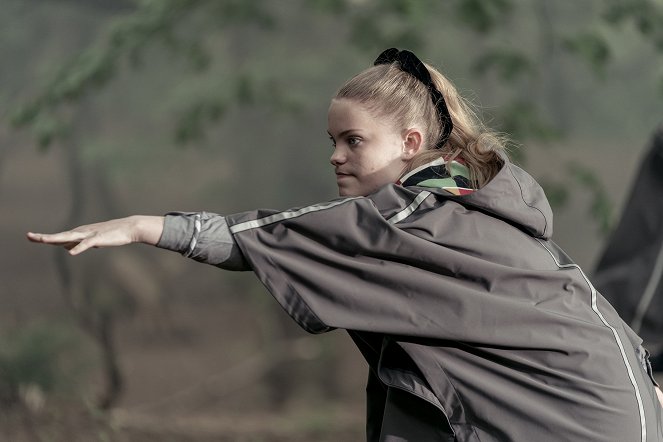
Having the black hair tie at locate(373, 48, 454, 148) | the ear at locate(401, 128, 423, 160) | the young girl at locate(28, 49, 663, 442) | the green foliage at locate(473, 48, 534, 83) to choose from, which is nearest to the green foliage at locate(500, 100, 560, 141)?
the green foliage at locate(473, 48, 534, 83)

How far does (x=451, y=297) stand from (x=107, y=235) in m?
0.69

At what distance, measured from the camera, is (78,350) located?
738 centimetres

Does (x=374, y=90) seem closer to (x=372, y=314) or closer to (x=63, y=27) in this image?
(x=372, y=314)

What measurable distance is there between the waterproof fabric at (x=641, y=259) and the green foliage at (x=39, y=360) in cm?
353

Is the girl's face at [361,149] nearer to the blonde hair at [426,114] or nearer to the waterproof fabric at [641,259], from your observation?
Answer: the blonde hair at [426,114]

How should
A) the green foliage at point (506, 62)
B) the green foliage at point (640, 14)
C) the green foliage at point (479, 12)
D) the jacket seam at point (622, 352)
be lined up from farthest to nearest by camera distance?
the green foliage at point (506, 62), the green foliage at point (640, 14), the green foliage at point (479, 12), the jacket seam at point (622, 352)

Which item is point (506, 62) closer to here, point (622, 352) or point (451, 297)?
point (622, 352)

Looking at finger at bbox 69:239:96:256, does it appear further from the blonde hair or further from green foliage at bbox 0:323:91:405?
green foliage at bbox 0:323:91:405

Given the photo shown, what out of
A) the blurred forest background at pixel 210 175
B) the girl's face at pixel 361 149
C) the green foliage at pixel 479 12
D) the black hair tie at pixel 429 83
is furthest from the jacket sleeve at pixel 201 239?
the blurred forest background at pixel 210 175

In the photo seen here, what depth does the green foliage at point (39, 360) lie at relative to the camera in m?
6.64

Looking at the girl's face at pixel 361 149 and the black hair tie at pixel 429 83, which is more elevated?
the black hair tie at pixel 429 83

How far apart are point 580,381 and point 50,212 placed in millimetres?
6469

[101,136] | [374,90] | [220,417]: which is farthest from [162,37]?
[374,90]

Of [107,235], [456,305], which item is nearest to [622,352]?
[456,305]
